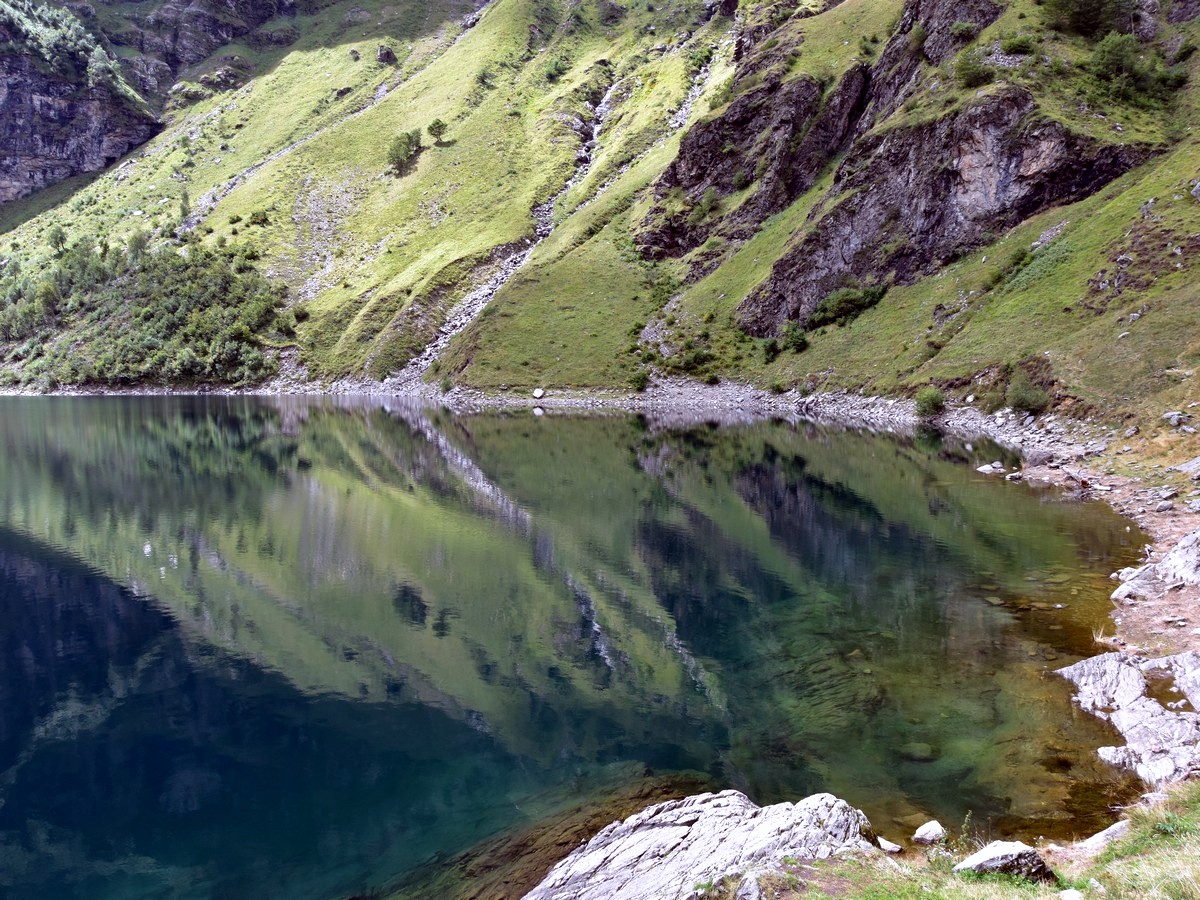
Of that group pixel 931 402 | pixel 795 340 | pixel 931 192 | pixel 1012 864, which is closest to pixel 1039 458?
pixel 931 402

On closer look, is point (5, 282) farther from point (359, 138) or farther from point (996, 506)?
point (996, 506)

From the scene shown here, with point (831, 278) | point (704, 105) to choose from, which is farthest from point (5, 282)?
point (831, 278)

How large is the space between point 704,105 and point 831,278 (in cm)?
7509

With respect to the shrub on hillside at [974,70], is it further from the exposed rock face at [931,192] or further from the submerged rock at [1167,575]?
the submerged rock at [1167,575]

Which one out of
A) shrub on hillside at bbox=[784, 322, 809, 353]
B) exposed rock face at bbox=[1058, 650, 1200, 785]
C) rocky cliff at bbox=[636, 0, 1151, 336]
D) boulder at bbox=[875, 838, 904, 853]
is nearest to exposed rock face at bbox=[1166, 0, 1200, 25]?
rocky cliff at bbox=[636, 0, 1151, 336]

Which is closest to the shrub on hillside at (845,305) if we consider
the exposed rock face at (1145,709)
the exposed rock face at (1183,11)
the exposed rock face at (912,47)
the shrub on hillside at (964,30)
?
the exposed rock face at (912,47)

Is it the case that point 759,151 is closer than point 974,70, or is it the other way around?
point 974,70

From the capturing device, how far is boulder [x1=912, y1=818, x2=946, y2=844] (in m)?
11.7

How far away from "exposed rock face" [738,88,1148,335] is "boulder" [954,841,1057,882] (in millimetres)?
85111

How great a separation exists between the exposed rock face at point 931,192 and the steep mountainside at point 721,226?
0.29 metres

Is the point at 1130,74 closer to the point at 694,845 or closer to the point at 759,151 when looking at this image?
the point at 759,151

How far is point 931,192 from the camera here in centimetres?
8619

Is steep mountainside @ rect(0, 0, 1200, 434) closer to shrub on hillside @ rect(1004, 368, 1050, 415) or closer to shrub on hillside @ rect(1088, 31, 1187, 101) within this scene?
shrub on hillside @ rect(1088, 31, 1187, 101)

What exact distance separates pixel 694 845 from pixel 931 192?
9202 cm
